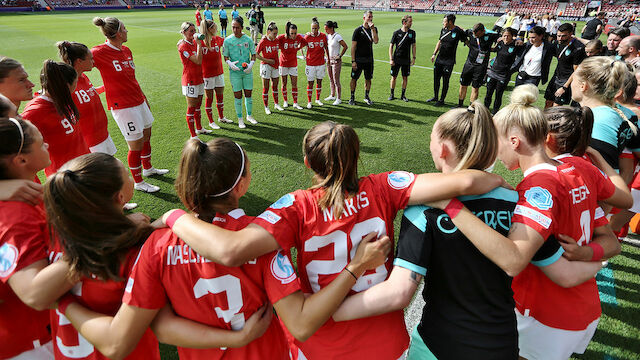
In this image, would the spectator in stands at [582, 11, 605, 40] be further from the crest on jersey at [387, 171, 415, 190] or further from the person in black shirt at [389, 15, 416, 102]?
the crest on jersey at [387, 171, 415, 190]

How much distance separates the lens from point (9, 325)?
1709 millimetres

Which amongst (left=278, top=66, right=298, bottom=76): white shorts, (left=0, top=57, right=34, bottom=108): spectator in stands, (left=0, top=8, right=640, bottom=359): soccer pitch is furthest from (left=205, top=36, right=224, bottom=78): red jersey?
(left=0, top=57, right=34, bottom=108): spectator in stands

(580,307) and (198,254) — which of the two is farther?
(580,307)

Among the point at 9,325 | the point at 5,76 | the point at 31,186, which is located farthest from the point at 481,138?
the point at 5,76

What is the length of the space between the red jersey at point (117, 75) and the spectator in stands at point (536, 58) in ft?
26.9

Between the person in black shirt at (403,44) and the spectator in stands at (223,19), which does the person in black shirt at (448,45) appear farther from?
the spectator in stands at (223,19)

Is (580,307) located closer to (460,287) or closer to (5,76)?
(460,287)

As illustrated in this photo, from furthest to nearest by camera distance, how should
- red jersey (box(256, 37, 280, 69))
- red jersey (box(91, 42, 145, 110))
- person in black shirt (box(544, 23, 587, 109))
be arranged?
1. red jersey (box(256, 37, 280, 69))
2. person in black shirt (box(544, 23, 587, 109))
3. red jersey (box(91, 42, 145, 110))

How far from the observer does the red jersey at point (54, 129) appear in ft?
10.9

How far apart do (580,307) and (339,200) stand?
1.56m

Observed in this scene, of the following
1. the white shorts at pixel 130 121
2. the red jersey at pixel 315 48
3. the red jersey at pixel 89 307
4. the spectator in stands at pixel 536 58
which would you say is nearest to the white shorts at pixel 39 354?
the red jersey at pixel 89 307

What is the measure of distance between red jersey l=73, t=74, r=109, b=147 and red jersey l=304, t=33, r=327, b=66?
5.75m

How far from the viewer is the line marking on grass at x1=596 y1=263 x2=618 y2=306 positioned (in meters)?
3.30

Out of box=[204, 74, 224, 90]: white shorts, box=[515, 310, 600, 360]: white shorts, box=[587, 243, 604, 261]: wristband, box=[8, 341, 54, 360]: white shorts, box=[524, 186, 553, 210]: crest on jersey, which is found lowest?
box=[515, 310, 600, 360]: white shorts
